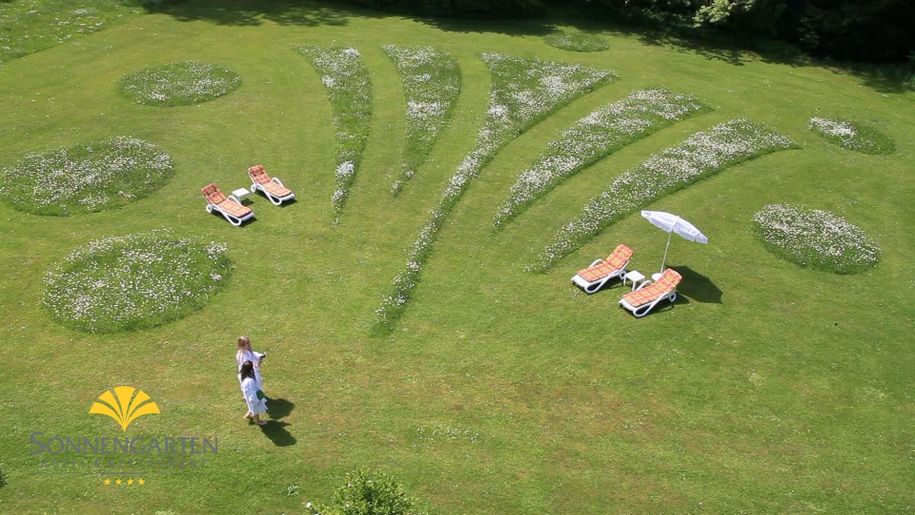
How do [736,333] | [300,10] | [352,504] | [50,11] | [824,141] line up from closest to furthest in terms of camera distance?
[352,504]
[736,333]
[824,141]
[50,11]
[300,10]

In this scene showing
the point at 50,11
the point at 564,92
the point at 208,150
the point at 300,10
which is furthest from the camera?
the point at 300,10

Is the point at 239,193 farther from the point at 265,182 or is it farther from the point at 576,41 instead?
the point at 576,41

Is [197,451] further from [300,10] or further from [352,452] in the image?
[300,10]

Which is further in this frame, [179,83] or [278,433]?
[179,83]

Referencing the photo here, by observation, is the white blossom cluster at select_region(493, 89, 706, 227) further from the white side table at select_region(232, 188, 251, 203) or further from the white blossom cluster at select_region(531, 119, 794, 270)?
the white side table at select_region(232, 188, 251, 203)

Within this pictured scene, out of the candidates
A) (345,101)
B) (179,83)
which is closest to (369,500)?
(345,101)

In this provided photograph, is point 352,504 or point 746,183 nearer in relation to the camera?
point 352,504

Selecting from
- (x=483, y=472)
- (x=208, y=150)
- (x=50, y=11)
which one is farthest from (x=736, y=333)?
(x=50, y=11)

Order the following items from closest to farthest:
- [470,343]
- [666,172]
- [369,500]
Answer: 1. [369,500]
2. [470,343]
3. [666,172]
